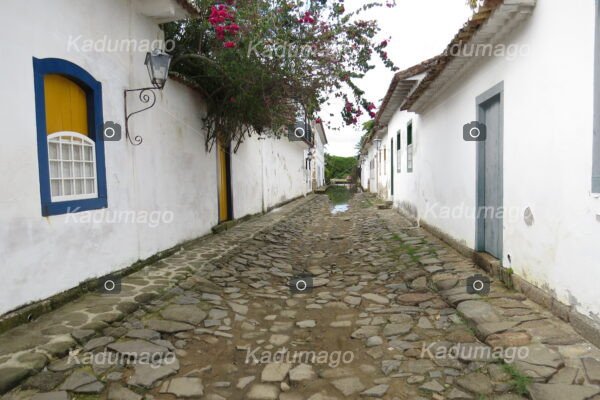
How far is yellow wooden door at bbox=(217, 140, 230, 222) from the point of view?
926 centimetres

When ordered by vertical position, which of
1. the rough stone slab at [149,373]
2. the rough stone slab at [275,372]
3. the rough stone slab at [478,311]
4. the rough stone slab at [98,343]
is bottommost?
the rough stone slab at [275,372]

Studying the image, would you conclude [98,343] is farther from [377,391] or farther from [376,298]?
[376,298]

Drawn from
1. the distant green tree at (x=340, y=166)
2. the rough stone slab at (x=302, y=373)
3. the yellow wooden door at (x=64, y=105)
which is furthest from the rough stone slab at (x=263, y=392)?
the distant green tree at (x=340, y=166)

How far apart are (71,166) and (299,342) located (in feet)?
9.84

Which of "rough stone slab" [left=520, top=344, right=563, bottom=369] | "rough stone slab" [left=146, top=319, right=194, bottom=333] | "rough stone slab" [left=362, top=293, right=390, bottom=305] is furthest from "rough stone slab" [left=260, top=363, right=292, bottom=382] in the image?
"rough stone slab" [left=362, top=293, right=390, bottom=305]

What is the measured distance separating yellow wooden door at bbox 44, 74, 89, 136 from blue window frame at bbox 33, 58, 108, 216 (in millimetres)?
70

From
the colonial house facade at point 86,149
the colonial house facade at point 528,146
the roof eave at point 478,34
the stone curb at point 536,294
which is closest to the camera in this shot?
the stone curb at point 536,294

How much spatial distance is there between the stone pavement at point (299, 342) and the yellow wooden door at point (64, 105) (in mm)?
1822

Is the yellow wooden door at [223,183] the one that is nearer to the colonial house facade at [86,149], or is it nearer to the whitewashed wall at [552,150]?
the colonial house facade at [86,149]

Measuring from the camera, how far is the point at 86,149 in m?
4.70

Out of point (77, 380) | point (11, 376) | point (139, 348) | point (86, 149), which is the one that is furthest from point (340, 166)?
point (11, 376)

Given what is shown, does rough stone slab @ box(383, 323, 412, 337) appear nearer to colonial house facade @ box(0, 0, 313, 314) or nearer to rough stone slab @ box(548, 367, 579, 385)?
rough stone slab @ box(548, 367, 579, 385)

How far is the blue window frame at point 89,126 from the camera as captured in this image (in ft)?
12.6

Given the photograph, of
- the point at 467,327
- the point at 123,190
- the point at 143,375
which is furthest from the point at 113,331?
the point at 467,327
